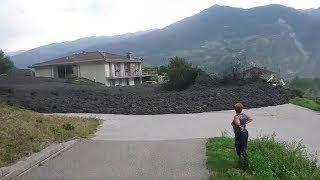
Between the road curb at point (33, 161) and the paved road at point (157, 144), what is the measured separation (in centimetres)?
19

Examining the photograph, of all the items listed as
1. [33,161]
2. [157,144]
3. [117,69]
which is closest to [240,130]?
[33,161]

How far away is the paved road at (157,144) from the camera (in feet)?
33.2

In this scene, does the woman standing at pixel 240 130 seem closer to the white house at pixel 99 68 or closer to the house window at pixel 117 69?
the white house at pixel 99 68

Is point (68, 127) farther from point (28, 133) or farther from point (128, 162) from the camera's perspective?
point (128, 162)

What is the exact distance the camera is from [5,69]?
269ft

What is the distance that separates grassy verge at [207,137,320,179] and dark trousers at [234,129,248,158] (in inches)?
7.9

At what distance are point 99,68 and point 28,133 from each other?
54.5m

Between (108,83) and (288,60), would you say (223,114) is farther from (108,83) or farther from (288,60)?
(288,60)

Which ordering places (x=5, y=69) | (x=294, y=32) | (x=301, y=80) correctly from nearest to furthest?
1. (x=301, y=80)
2. (x=5, y=69)
3. (x=294, y=32)

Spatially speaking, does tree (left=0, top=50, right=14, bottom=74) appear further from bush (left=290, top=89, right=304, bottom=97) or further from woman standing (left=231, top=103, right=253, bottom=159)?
woman standing (left=231, top=103, right=253, bottom=159)

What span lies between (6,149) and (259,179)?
5.50 meters

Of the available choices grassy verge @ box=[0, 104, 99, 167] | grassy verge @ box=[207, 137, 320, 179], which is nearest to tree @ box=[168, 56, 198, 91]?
grassy verge @ box=[0, 104, 99, 167]

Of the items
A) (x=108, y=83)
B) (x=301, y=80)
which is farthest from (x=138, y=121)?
(x=108, y=83)

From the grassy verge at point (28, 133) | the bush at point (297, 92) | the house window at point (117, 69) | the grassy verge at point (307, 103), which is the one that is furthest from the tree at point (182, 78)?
the house window at point (117, 69)
